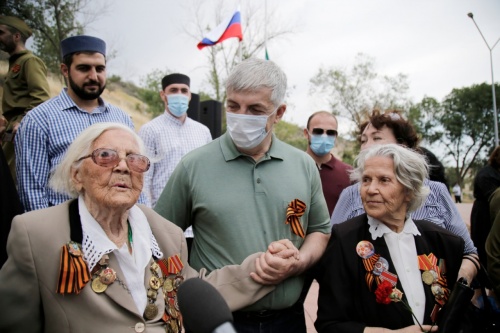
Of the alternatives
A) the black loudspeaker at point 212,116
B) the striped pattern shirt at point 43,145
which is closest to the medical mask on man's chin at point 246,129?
the striped pattern shirt at point 43,145

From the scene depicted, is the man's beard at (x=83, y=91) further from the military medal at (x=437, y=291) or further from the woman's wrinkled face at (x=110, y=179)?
the military medal at (x=437, y=291)

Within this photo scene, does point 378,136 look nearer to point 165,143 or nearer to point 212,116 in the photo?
point 165,143

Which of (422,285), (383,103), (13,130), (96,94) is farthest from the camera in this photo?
(383,103)

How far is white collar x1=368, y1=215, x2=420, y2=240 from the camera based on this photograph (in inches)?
98.8

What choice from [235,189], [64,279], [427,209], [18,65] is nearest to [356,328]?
[235,189]

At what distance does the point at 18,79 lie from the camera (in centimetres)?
417

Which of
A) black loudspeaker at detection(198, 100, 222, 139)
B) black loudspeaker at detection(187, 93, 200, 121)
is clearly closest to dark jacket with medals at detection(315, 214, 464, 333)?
black loudspeaker at detection(187, 93, 200, 121)

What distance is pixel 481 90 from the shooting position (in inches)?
2004

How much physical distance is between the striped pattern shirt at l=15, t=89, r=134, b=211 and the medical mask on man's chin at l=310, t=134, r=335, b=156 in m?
2.79

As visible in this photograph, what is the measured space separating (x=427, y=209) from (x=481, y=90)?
5543 cm

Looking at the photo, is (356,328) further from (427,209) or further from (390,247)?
(427,209)

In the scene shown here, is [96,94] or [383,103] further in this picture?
[383,103]

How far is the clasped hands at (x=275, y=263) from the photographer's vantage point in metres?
2.19

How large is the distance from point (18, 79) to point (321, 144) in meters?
3.36
